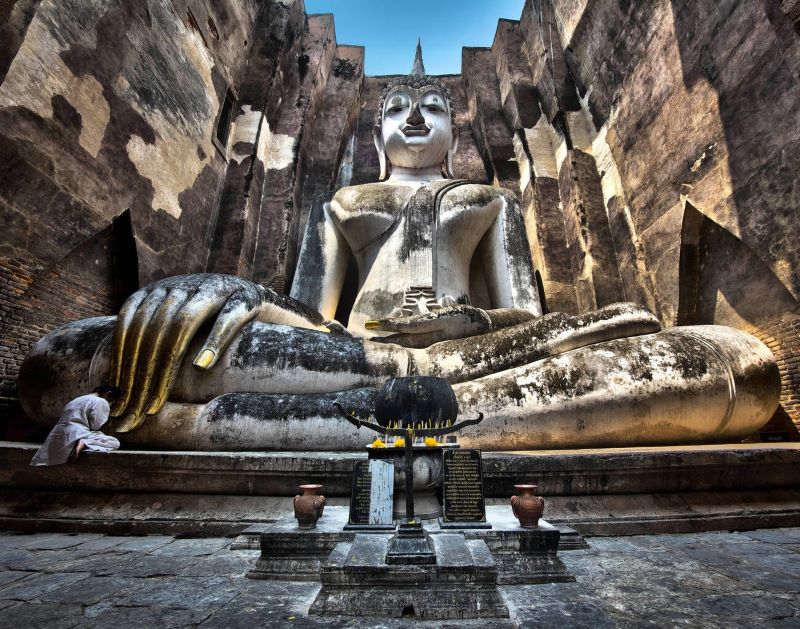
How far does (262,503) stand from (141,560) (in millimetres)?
565

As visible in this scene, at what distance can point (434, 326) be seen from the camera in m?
3.38

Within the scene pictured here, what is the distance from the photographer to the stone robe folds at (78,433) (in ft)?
7.36

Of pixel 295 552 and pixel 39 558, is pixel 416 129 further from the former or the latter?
pixel 39 558

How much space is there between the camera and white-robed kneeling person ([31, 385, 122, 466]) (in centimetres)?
224

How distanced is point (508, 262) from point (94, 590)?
13.4 feet

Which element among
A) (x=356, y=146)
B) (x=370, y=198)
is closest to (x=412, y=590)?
(x=370, y=198)

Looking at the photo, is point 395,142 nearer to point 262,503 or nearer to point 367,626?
point 262,503

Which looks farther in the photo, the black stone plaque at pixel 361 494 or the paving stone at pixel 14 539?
the paving stone at pixel 14 539

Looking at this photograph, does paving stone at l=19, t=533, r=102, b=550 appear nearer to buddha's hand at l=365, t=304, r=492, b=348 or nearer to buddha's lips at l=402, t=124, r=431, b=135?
buddha's hand at l=365, t=304, r=492, b=348

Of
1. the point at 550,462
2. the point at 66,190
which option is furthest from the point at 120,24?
the point at 550,462

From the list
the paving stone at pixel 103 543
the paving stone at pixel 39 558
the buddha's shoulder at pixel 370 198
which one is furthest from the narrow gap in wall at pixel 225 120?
the paving stone at pixel 39 558

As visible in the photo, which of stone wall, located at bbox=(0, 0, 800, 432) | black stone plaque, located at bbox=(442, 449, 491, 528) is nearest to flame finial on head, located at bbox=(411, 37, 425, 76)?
stone wall, located at bbox=(0, 0, 800, 432)

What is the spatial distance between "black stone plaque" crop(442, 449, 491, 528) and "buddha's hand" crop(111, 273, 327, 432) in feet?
5.35

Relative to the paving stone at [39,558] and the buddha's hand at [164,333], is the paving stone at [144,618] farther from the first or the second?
the buddha's hand at [164,333]
